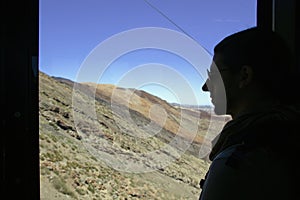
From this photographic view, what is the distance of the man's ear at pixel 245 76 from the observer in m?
0.68

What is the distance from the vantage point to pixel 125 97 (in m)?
1.14

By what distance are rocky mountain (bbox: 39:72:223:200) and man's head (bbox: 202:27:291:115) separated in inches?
18.0

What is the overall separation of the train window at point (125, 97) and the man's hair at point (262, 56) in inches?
18.1

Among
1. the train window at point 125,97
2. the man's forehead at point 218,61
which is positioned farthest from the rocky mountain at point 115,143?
the man's forehead at point 218,61

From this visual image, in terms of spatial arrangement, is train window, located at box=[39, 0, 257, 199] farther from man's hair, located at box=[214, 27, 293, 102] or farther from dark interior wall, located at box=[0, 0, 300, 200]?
man's hair, located at box=[214, 27, 293, 102]

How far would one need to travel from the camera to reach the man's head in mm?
672

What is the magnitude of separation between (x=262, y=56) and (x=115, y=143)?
61 centimetres
